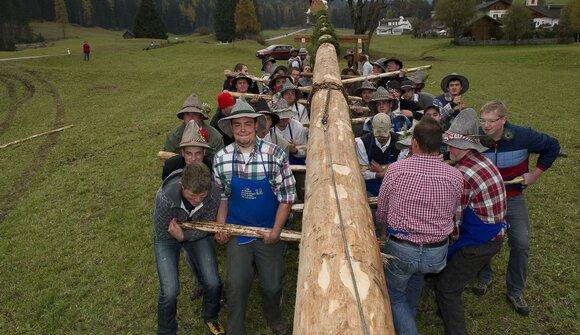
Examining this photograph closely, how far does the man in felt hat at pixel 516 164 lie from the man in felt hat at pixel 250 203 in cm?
250

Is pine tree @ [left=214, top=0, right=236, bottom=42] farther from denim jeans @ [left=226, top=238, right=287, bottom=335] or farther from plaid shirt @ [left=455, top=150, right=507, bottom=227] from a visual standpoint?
plaid shirt @ [left=455, top=150, right=507, bottom=227]

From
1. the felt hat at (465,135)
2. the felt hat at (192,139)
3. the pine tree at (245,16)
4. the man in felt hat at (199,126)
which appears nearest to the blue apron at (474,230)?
the felt hat at (465,135)

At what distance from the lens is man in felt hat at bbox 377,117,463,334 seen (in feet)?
11.4

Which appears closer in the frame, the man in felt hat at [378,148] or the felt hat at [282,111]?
the man in felt hat at [378,148]

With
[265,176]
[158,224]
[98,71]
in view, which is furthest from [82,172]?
[98,71]

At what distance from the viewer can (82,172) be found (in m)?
9.91

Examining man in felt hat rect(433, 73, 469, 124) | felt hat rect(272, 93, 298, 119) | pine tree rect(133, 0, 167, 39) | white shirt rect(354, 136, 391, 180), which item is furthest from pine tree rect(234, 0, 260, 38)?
white shirt rect(354, 136, 391, 180)

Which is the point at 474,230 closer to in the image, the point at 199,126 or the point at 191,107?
the point at 199,126

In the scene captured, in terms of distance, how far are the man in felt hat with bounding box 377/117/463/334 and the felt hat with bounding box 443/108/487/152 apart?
0.38m

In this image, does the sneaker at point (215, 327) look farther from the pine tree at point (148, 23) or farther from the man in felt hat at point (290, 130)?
the pine tree at point (148, 23)

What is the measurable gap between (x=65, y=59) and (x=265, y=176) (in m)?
30.5

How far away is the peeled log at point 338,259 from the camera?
2.57m

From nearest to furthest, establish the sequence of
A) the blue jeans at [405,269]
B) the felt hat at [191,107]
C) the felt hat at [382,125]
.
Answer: the blue jeans at [405,269], the felt hat at [382,125], the felt hat at [191,107]

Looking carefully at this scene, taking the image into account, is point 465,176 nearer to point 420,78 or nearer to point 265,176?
point 265,176
